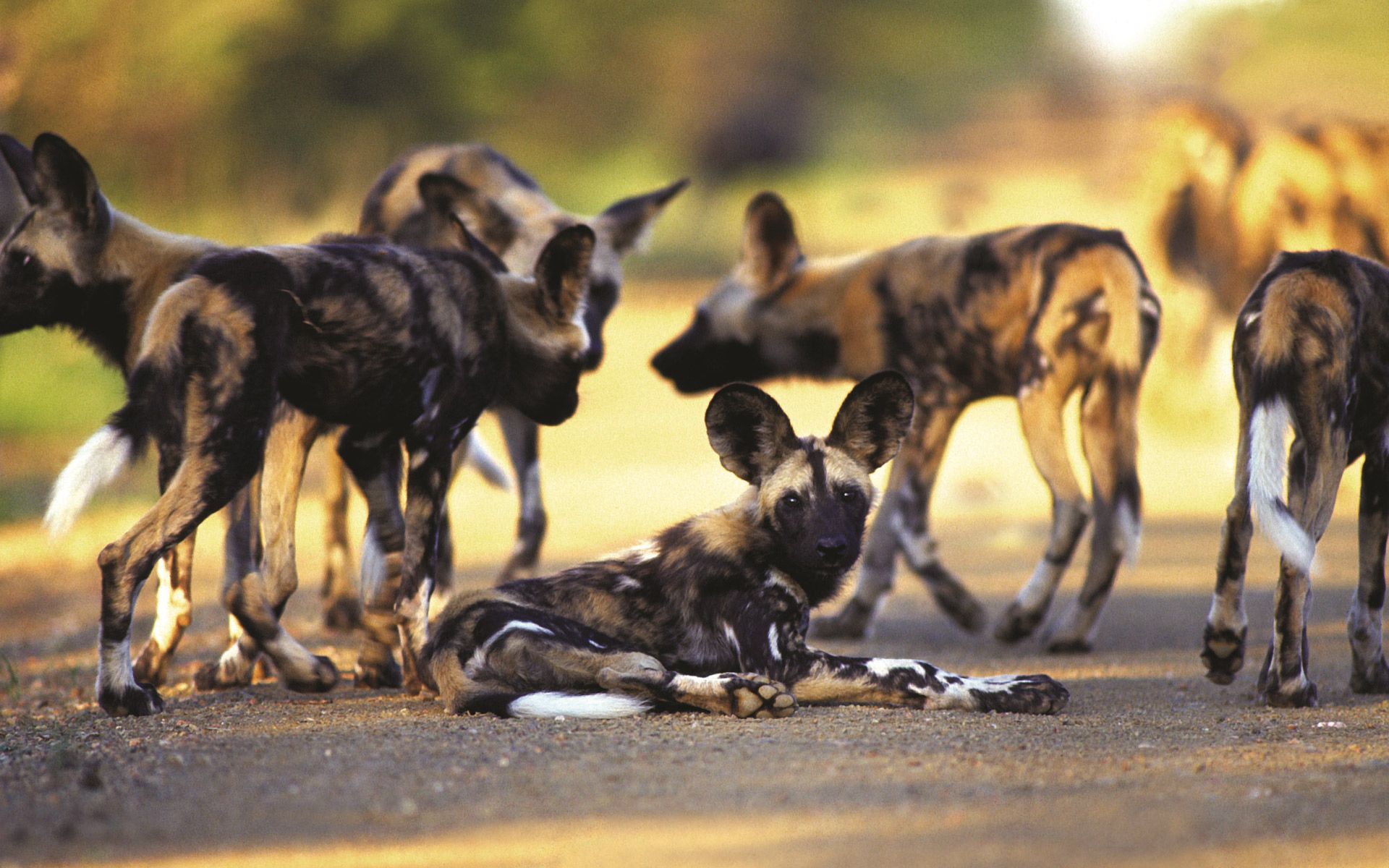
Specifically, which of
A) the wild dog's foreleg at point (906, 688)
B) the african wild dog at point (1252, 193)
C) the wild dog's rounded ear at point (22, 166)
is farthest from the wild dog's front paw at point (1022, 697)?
the african wild dog at point (1252, 193)

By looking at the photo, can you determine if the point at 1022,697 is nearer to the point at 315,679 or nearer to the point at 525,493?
the point at 315,679

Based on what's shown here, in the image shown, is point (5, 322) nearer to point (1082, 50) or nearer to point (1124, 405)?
point (1124, 405)

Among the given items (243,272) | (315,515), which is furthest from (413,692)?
(315,515)

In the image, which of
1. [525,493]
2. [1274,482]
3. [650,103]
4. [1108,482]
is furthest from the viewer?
[650,103]

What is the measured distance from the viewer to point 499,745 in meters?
3.39

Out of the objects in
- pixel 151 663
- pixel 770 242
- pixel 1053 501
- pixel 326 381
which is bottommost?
pixel 151 663

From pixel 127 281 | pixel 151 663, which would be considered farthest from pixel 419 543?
pixel 127 281

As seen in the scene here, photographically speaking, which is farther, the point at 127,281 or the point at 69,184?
the point at 127,281

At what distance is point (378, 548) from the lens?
4746 mm

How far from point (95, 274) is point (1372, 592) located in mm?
3683

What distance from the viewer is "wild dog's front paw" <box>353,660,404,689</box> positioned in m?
4.52

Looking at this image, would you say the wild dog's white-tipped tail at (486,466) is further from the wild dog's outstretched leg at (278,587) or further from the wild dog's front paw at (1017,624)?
the wild dog's front paw at (1017,624)

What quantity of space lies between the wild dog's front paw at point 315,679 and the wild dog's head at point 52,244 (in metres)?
1.23

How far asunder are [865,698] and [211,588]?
421 cm
